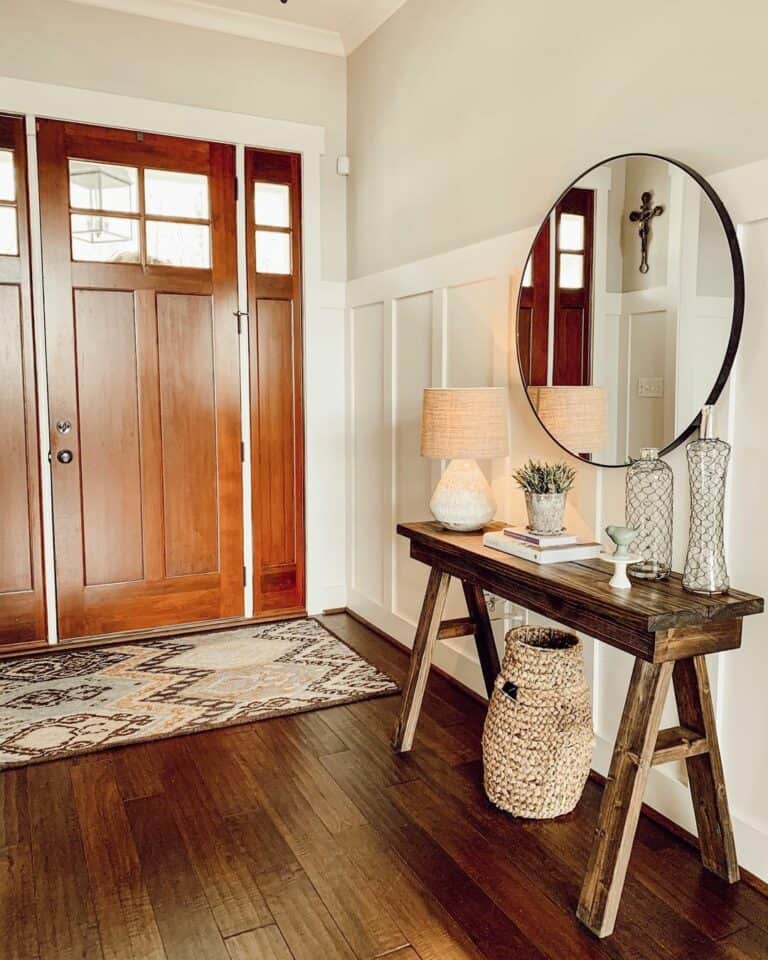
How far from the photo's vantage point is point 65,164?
3.67 meters

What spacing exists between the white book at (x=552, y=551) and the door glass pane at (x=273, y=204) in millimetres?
2449

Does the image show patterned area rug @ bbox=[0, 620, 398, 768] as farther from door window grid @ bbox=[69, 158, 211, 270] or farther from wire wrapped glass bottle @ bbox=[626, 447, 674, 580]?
door window grid @ bbox=[69, 158, 211, 270]

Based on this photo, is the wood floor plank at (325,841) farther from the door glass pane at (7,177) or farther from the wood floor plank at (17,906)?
the door glass pane at (7,177)

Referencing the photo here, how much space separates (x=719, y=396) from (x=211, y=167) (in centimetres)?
285

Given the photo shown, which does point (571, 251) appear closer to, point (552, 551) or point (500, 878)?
point (552, 551)

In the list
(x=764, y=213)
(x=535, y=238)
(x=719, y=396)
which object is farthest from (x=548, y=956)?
(x=535, y=238)

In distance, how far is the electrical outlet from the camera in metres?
2.21

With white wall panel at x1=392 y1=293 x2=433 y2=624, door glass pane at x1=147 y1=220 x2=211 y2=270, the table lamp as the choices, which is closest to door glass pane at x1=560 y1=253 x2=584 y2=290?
the table lamp

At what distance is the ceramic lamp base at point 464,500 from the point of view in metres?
2.72

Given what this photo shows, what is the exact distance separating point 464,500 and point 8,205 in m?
2.48

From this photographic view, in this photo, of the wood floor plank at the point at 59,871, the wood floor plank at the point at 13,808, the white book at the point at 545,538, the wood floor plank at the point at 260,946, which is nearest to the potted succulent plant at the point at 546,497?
the white book at the point at 545,538

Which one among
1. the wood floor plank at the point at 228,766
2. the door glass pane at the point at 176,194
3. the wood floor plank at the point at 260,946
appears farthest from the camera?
the door glass pane at the point at 176,194

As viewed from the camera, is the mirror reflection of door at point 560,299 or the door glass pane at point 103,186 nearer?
the mirror reflection of door at point 560,299

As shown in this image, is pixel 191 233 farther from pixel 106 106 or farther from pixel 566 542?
pixel 566 542
